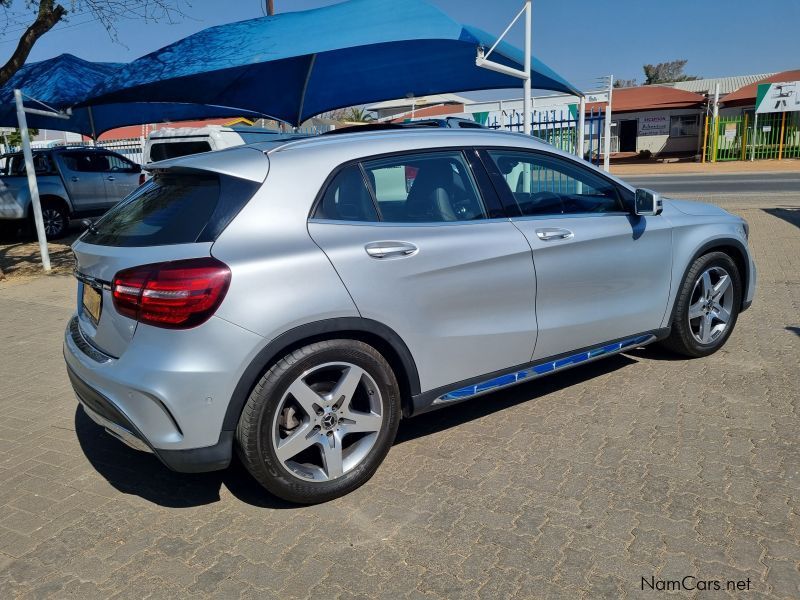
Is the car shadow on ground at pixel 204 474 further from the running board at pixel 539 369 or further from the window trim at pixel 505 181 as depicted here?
the window trim at pixel 505 181

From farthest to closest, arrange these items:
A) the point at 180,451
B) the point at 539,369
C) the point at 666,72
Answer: the point at 666,72, the point at 539,369, the point at 180,451

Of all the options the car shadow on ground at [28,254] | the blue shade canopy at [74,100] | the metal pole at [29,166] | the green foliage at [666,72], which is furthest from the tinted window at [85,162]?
the green foliage at [666,72]

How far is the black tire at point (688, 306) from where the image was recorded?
15.1ft

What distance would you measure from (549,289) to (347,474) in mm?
1557

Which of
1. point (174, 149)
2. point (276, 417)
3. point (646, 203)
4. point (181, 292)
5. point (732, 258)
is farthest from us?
point (174, 149)

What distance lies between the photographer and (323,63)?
1059cm

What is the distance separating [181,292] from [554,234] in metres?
2.14

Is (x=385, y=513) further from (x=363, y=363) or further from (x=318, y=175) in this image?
(x=318, y=175)

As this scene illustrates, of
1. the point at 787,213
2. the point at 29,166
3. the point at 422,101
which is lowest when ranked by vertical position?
the point at 787,213

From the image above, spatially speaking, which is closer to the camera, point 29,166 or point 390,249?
point 390,249

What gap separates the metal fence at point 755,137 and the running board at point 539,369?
3207 cm

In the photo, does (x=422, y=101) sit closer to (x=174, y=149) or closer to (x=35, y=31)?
(x=174, y=149)

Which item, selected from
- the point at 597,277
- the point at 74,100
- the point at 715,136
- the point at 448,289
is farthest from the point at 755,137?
the point at 448,289

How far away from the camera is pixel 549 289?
3809 mm
